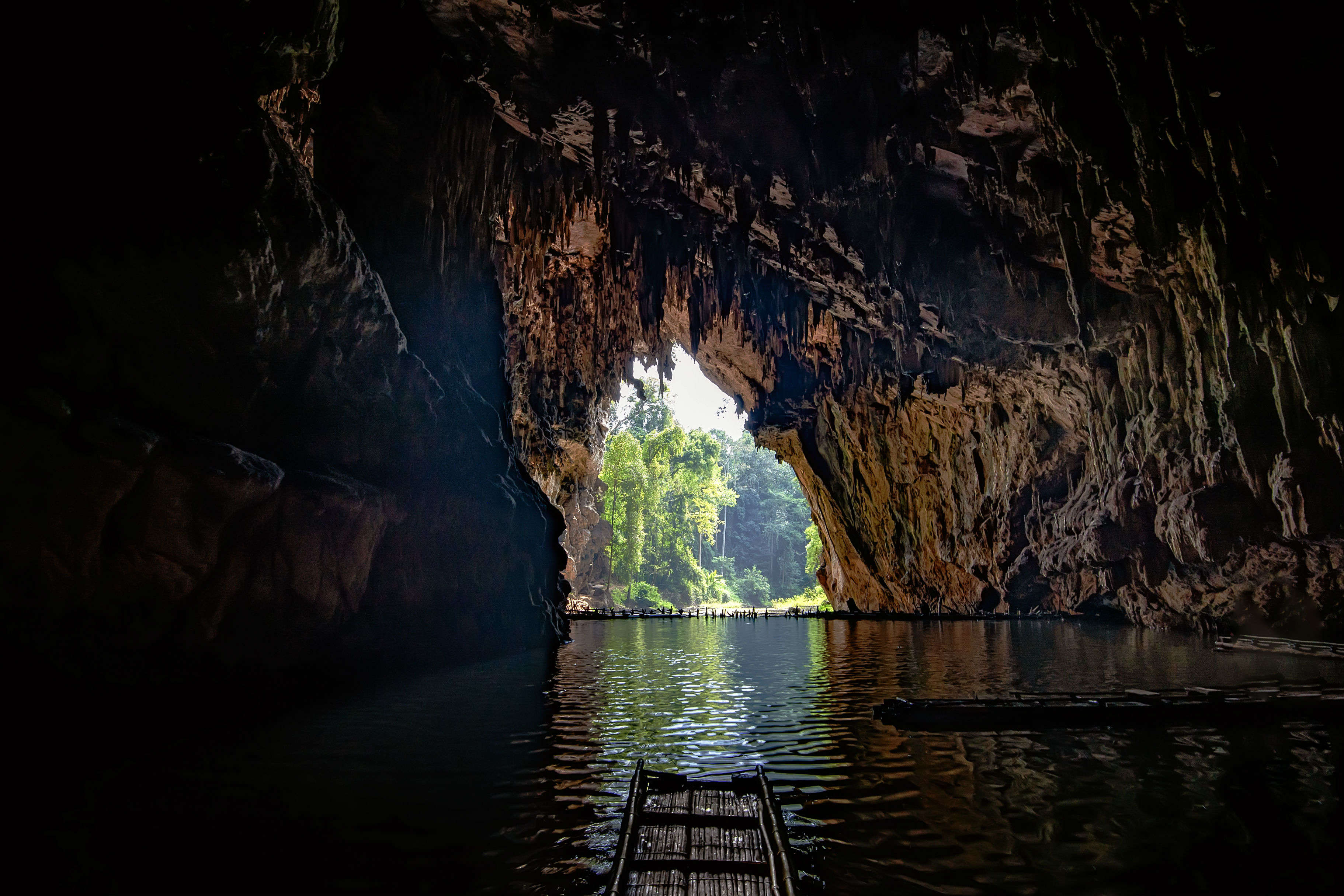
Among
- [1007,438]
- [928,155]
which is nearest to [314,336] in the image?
[928,155]

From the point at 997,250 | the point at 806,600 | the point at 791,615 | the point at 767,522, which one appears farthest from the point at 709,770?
the point at 767,522

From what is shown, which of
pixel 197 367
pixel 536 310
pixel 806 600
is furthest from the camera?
pixel 806 600

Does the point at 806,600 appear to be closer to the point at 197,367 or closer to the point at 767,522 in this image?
the point at 767,522

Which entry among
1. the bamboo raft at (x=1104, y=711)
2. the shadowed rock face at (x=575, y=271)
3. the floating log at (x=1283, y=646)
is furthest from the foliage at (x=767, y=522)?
the bamboo raft at (x=1104, y=711)

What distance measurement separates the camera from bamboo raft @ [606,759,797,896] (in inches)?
151

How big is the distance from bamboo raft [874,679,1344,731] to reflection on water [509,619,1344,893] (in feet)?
1.23

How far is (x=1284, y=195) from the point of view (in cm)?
872

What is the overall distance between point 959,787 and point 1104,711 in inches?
148

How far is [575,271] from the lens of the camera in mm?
21453

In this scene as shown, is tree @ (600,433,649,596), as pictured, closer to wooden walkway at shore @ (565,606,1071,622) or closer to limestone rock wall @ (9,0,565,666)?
wooden walkway at shore @ (565,606,1071,622)

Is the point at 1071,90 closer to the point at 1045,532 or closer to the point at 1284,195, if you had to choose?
the point at 1284,195

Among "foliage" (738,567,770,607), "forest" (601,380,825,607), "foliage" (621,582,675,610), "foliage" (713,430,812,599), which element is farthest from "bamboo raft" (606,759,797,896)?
"foliage" (738,567,770,607)

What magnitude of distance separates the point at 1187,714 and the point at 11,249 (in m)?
14.1

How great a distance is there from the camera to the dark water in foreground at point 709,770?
4270 millimetres
